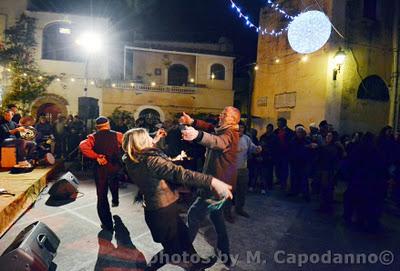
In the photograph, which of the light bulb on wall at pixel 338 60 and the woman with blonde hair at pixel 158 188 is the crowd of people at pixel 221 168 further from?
the light bulb on wall at pixel 338 60

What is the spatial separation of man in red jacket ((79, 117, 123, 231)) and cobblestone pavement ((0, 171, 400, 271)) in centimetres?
41

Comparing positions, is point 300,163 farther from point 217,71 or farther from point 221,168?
point 217,71

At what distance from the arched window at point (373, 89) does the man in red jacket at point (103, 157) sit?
11897 mm

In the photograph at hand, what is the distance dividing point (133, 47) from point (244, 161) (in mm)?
15603

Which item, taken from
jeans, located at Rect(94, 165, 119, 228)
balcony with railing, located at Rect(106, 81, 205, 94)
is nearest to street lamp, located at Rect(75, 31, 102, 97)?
balcony with railing, located at Rect(106, 81, 205, 94)

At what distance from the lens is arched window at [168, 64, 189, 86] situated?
2055 cm

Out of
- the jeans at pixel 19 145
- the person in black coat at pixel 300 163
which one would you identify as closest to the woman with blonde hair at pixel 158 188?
the person in black coat at pixel 300 163

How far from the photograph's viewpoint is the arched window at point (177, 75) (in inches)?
809

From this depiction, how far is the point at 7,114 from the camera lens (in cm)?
769

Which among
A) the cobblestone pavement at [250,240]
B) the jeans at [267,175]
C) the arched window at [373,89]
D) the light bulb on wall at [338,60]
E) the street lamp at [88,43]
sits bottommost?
the cobblestone pavement at [250,240]

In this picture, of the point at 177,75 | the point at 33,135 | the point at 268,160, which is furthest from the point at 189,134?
the point at 177,75

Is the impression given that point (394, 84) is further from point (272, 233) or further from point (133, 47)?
point (133, 47)

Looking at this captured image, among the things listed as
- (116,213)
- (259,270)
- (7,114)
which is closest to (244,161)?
(259,270)

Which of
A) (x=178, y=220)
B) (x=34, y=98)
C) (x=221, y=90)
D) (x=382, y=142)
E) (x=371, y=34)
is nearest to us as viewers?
(x=178, y=220)
